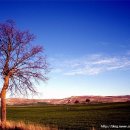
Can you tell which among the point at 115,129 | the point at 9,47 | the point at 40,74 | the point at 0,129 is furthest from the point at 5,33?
the point at 115,129

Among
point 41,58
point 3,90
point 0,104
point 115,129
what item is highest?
point 41,58

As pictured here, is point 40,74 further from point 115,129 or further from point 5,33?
point 115,129

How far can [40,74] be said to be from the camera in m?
20.3

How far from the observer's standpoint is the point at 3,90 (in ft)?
66.0

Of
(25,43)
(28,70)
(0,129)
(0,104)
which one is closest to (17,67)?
(28,70)

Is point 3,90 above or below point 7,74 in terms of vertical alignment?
below

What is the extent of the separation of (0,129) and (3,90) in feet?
18.4

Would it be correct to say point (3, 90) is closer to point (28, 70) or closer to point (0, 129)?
point (28, 70)

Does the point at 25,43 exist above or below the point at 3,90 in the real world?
above

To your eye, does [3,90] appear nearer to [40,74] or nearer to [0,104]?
[0,104]

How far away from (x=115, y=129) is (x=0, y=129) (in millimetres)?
10228

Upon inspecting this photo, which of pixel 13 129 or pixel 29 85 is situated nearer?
pixel 13 129

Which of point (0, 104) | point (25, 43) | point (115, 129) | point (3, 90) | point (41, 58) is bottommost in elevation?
point (115, 129)

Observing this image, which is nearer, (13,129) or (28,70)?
(13,129)
